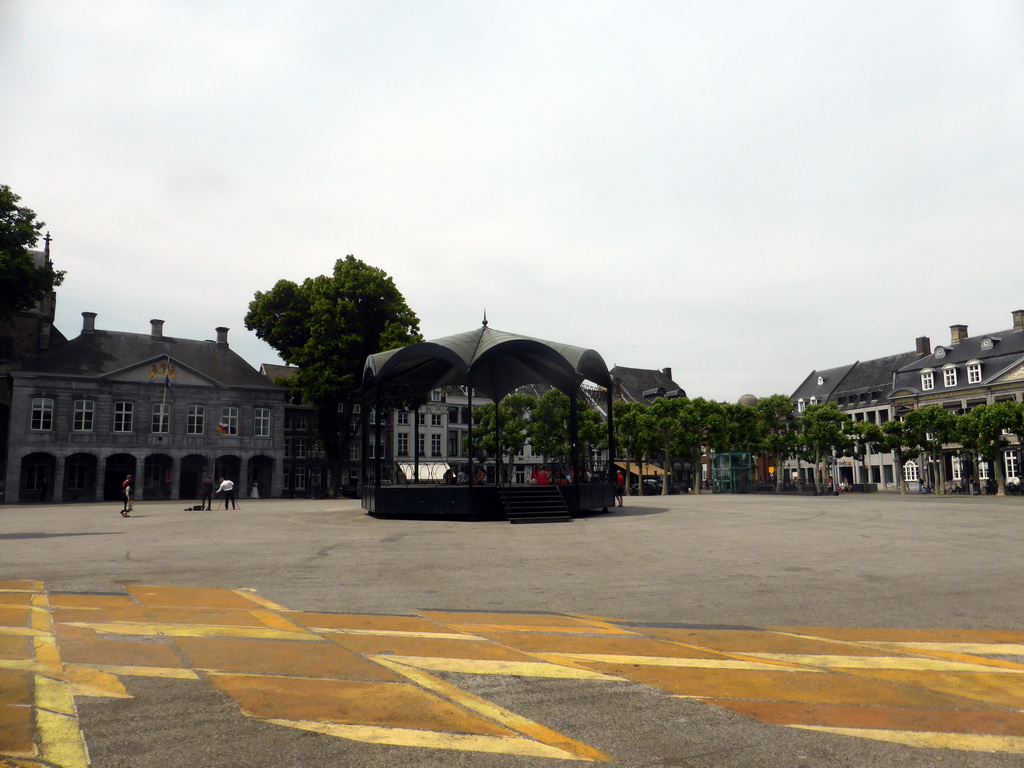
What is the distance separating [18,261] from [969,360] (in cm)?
7949

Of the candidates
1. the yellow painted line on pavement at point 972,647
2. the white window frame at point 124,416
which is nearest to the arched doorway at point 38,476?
the white window frame at point 124,416

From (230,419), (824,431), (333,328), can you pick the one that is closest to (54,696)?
(333,328)

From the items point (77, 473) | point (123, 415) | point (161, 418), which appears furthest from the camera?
point (161, 418)

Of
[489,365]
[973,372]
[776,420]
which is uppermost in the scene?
[973,372]

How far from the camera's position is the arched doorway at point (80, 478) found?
5288 cm

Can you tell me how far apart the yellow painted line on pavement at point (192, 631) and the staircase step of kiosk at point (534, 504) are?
17.1 m

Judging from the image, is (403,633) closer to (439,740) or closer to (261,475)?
(439,740)

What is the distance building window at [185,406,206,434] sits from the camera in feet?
185

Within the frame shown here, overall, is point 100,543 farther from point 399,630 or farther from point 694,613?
point 694,613

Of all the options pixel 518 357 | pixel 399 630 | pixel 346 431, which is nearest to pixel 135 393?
pixel 346 431

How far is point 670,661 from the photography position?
5.98 meters

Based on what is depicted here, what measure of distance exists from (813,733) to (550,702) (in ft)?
5.67

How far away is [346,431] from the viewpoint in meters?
53.4

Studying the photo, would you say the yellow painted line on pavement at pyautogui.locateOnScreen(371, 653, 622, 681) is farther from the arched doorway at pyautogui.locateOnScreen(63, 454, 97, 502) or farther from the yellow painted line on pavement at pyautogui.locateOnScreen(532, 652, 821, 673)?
the arched doorway at pyautogui.locateOnScreen(63, 454, 97, 502)
